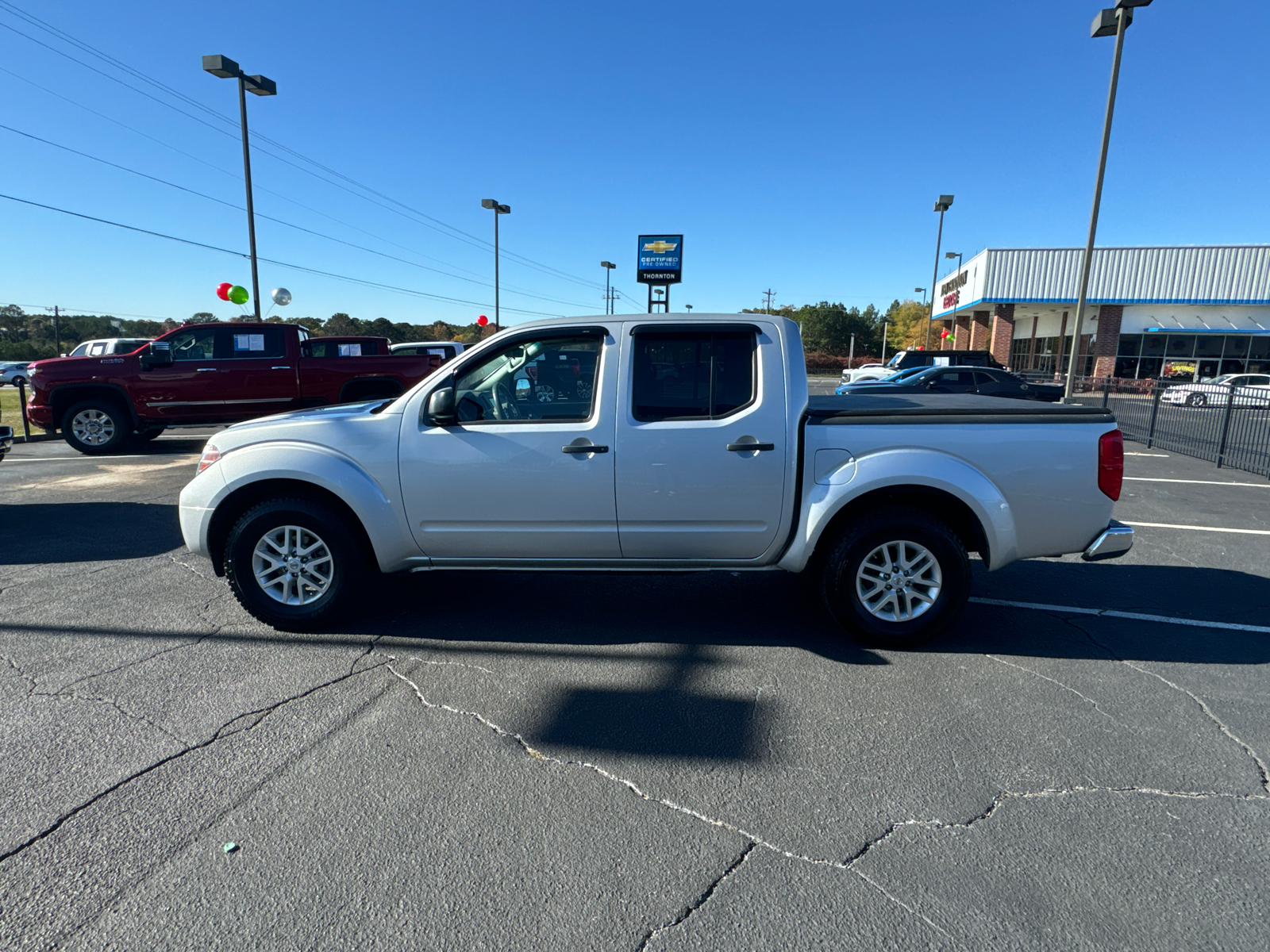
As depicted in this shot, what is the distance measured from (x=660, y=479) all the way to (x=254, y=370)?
1000 centimetres

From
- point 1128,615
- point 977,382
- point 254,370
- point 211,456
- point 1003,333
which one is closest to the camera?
point 211,456

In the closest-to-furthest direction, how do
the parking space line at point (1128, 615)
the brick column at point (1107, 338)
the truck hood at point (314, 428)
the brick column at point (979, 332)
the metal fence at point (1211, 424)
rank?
the truck hood at point (314, 428)
the parking space line at point (1128, 615)
the metal fence at point (1211, 424)
the brick column at point (1107, 338)
the brick column at point (979, 332)

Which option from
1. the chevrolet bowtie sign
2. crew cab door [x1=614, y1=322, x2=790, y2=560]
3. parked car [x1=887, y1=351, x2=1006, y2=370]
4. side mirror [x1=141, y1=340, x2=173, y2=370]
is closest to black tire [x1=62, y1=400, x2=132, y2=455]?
side mirror [x1=141, y1=340, x2=173, y2=370]

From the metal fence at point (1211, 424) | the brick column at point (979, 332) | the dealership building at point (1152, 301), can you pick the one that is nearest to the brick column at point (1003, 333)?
the dealership building at point (1152, 301)

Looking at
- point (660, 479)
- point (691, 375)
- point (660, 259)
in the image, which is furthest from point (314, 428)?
point (660, 259)

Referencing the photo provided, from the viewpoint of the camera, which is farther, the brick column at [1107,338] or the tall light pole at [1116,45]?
the brick column at [1107,338]

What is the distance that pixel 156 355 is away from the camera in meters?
11.2

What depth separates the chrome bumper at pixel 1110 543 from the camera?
416 centimetres

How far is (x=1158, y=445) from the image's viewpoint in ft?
46.2

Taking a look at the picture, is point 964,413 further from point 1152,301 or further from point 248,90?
point 1152,301

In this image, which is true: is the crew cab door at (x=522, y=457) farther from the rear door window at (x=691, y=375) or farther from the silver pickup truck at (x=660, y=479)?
the rear door window at (x=691, y=375)

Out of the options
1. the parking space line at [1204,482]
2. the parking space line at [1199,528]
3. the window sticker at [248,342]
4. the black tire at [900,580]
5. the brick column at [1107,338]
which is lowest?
the parking space line at [1199,528]

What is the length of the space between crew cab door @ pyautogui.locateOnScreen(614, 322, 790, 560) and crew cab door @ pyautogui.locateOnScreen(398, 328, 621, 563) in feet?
0.49

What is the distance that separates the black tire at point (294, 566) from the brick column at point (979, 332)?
155 ft
